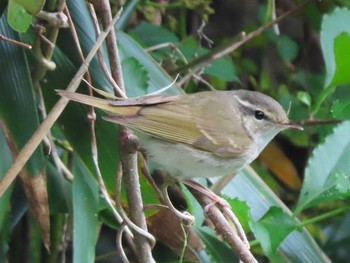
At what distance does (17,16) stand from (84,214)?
539 mm

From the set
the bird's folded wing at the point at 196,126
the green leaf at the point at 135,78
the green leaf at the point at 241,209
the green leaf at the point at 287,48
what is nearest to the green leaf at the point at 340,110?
the bird's folded wing at the point at 196,126

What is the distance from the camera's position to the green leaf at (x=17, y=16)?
179cm

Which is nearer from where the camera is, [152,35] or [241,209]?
[241,209]

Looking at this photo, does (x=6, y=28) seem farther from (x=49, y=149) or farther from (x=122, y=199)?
(x=122, y=199)

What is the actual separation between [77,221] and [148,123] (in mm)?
300

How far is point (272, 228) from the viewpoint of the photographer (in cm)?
203

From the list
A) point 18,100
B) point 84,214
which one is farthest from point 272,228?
point 18,100

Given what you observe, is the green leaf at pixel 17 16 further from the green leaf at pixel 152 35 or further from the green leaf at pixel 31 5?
the green leaf at pixel 152 35

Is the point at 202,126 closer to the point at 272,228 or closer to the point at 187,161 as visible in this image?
the point at 187,161

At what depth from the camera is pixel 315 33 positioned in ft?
12.0

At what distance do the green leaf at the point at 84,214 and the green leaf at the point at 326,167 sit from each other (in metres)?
0.54

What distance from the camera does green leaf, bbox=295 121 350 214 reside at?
7.25 ft

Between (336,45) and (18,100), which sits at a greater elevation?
(336,45)

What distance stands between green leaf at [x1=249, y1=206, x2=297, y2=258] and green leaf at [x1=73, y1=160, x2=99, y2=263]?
15.4 inches
